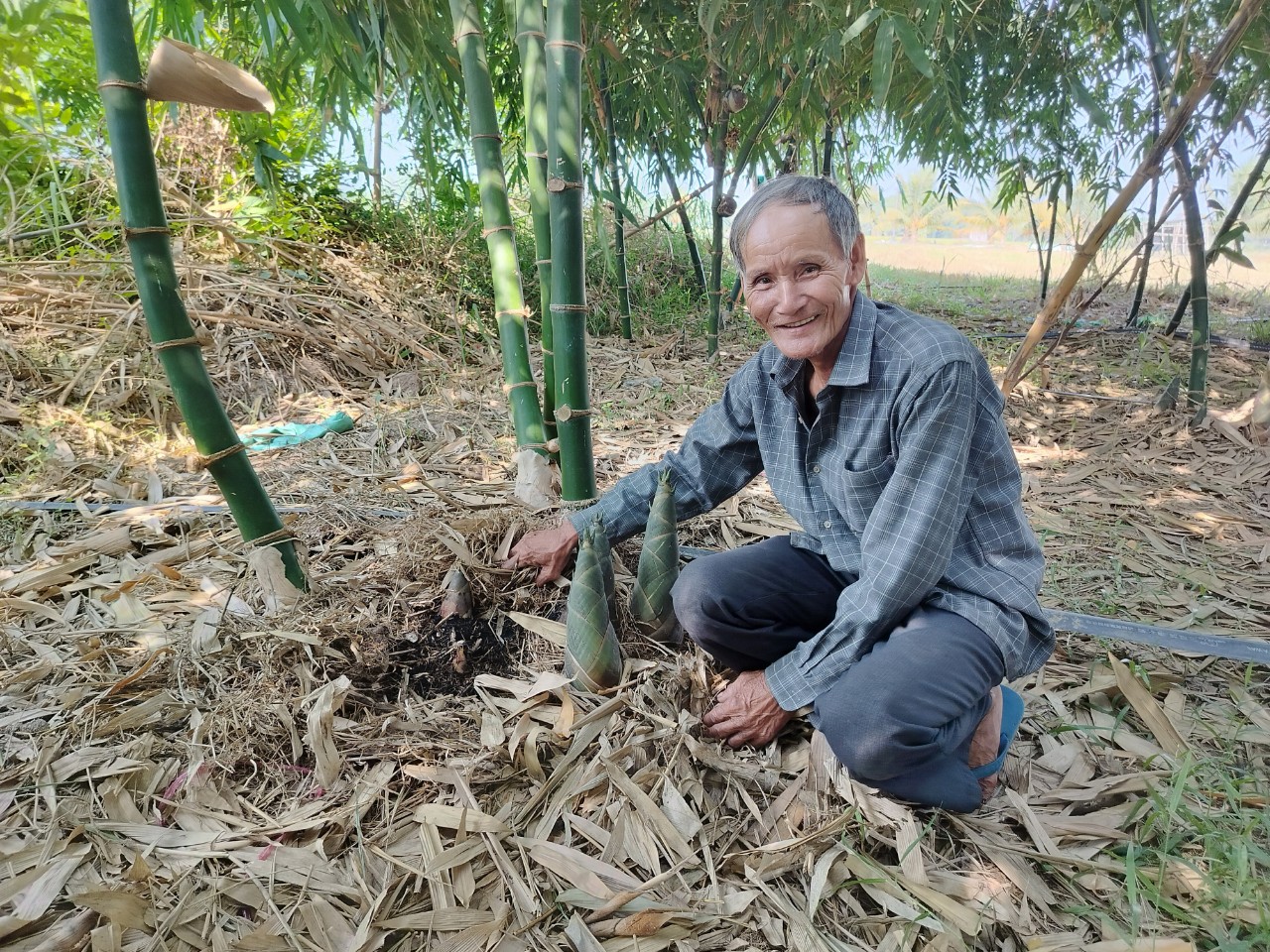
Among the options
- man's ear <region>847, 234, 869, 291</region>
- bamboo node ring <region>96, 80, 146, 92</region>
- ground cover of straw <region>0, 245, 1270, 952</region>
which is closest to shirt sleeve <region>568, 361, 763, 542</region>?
ground cover of straw <region>0, 245, 1270, 952</region>

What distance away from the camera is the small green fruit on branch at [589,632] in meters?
1.43

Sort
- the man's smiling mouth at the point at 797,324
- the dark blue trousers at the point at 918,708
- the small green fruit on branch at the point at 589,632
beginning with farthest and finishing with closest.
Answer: the small green fruit on branch at the point at 589,632
the man's smiling mouth at the point at 797,324
the dark blue trousers at the point at 918,708

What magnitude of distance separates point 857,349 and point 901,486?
0.88 ft

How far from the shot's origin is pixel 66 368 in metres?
2.99

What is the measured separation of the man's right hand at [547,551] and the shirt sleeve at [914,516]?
69 centimetres

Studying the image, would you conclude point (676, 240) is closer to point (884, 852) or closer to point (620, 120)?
point (620, 120)

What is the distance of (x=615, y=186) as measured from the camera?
4.18m

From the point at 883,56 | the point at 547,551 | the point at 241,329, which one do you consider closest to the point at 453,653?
the point at 547,551

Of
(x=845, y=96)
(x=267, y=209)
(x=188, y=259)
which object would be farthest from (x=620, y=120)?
(x=188, y=259)

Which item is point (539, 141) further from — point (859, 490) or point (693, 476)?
point (859, 490)

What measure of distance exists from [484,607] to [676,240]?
5.20 m

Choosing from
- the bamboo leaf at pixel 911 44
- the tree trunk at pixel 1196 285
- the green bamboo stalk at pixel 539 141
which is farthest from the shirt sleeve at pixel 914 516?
the tree trunk at pixel 1196 285

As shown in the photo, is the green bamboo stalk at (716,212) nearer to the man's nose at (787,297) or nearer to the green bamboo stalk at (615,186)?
the green bamboo stalk at (615,186)

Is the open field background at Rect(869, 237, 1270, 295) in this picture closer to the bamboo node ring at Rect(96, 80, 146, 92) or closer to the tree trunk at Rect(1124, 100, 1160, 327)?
the tree trunk at Rect(1124, 100, 1160, 327)
